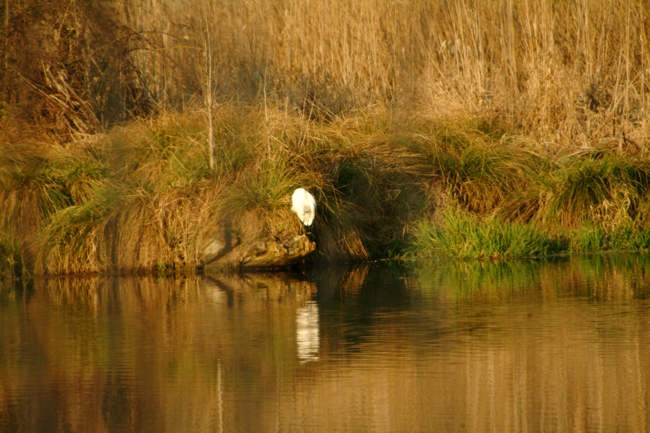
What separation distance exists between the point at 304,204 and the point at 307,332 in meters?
4.20

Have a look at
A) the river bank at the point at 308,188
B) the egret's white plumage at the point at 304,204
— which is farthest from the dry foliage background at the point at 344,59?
the egret's white plumage at the point at 304,204

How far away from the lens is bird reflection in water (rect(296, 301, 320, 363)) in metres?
7.20

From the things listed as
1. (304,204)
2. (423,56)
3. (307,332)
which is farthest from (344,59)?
(307,332)

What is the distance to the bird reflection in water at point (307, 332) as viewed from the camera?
720cm

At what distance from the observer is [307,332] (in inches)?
317

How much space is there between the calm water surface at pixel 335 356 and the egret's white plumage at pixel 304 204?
1253mm

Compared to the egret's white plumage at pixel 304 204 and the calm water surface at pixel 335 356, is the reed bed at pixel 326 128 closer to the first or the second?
the egret's white plumage at pixel 304 204

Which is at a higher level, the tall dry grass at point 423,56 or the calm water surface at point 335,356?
the tall dry grass at point 423,56

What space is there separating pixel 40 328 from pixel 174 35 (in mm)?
8049

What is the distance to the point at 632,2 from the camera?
662 inches

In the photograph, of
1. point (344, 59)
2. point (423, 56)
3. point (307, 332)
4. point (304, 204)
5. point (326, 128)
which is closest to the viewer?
point (307, 332)

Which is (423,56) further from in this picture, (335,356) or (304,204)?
(335,356)

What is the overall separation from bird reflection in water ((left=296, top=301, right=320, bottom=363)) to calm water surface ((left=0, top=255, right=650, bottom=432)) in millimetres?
14

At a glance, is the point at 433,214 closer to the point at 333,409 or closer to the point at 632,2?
the point at 632,2
